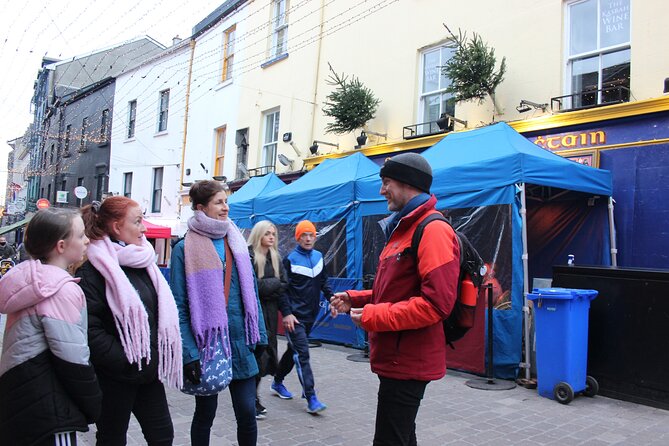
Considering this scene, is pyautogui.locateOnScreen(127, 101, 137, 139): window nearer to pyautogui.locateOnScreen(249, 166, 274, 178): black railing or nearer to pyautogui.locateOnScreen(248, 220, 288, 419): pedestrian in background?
pyautogui.locateOnScreen(249, 166, 274, 178): black railing

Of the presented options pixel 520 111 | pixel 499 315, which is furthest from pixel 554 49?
pixel 499 315

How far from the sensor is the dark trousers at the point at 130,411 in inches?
100

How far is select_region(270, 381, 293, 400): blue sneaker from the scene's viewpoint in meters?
5.29

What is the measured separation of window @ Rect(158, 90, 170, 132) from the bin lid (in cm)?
1691

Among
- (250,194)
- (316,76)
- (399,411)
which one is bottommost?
(399,411)

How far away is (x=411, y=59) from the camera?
34.6 feet

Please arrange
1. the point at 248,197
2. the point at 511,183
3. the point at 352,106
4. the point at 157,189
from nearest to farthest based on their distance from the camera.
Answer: the point at 511,183 < the point at 352,106 < the point at 248,197 < the point at 157,189

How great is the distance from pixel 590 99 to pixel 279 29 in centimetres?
937

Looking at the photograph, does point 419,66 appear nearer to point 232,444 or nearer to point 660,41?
point 660,41

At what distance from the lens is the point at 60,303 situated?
210 cm

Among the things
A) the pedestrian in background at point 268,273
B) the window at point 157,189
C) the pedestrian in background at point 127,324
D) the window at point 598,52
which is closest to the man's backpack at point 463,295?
the pedestrian in background at point 127,324

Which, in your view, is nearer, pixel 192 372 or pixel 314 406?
pixel 192 372

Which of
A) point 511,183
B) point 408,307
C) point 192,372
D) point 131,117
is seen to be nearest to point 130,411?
point 192,372

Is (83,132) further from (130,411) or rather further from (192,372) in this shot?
(130,411)
